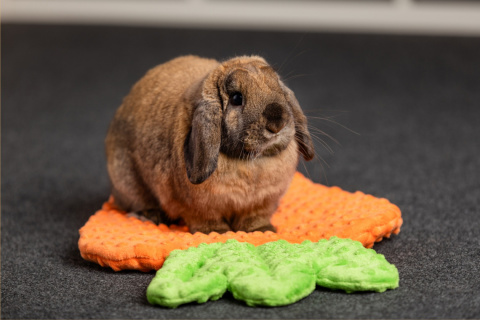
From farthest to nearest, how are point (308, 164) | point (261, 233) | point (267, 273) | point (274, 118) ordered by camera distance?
point (308, 164) < point (261, 233) < point (274, 118) < point (267, 273)

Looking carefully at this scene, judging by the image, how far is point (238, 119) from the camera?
2.59 meters

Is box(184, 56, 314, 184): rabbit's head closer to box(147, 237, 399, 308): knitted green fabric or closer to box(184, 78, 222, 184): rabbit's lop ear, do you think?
box(184, 78, 222, 184): rabbit's lop ear

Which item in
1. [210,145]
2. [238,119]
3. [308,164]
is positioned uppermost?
[238,119]

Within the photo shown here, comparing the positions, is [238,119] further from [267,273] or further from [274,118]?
[267,273]

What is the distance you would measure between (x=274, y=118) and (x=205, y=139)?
0.27 metres

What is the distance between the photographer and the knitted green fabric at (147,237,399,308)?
87.1 inches

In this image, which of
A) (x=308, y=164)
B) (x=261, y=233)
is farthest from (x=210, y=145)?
(x=308, y=164)

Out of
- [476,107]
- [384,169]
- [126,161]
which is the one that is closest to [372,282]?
[126,161]

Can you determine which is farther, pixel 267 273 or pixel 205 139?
pixel 205 139

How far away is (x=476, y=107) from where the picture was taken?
5.22m

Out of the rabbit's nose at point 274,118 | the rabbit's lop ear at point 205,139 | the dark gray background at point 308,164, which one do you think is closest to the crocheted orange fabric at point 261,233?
the dark gray background at point 308,164

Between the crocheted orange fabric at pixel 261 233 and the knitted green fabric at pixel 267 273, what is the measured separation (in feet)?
0.52

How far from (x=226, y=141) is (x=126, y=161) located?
646 mm

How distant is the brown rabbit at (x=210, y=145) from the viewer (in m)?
2.60
